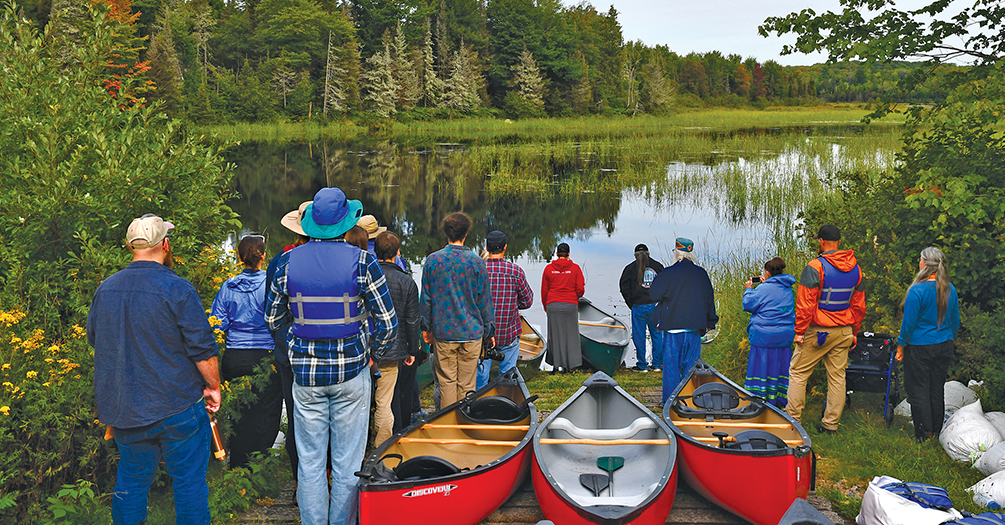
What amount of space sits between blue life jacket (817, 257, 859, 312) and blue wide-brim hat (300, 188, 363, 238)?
13.3ft

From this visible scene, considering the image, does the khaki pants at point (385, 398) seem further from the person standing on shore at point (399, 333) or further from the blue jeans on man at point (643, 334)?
the blue jeans on man at point (643, 334)

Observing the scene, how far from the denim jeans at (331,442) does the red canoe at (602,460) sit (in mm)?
1174

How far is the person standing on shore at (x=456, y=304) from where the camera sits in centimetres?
539

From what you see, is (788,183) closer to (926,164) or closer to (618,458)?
(926,164)

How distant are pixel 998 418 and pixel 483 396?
3995 millimetres

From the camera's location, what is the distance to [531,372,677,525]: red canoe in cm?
400

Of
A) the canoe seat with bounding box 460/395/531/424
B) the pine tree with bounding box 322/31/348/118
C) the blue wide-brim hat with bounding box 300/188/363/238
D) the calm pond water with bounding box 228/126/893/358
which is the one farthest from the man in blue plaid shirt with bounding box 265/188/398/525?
the pine tree with bounding box 322/31/348/118

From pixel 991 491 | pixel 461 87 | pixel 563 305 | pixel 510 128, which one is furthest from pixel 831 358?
pixel 461 87

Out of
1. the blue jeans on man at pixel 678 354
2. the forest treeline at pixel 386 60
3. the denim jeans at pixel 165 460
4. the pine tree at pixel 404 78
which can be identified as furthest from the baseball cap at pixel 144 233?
the pine tree at pixel 404 78

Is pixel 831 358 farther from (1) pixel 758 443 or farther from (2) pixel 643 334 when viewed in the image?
(2) pixel 643 334

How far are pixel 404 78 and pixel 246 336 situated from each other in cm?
5758

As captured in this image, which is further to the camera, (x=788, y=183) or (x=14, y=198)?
(x=788, y=183)

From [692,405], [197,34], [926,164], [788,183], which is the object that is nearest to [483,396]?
[692,405]

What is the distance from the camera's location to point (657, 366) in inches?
361
